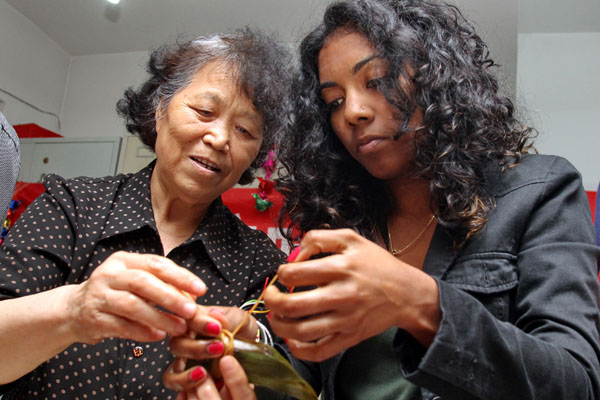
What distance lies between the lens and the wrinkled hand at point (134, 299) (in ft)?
2.61

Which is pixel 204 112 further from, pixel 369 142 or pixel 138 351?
pixel 138 351

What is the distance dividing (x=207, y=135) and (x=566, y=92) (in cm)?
249

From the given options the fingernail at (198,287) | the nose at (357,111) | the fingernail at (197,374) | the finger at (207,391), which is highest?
the nose at (357,111)

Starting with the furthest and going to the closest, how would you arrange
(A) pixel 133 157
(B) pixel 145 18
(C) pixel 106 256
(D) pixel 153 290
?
1. (B) pixel 145 18
2. (A) pixel 133 157
3. (C) pixel 106 256
4. (D) pixel 153 290

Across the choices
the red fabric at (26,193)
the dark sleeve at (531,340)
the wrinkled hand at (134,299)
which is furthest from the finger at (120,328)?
the red fabric at (26,193)

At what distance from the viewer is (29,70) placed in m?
4.52

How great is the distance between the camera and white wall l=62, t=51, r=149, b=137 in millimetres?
4801

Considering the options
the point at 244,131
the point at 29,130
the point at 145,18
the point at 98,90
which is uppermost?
the point at 145,18

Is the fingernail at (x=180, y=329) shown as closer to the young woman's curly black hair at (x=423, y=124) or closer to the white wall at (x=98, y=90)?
the young woman's curly black hair at (x=423, y=124)

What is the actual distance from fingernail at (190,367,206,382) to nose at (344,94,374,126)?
63 cm

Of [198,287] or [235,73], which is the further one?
[235,73]

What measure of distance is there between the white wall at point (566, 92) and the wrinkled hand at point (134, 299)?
101 inches

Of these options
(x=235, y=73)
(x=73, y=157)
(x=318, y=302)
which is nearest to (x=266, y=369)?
(x=318, y=302)

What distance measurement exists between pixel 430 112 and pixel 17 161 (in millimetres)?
1022
